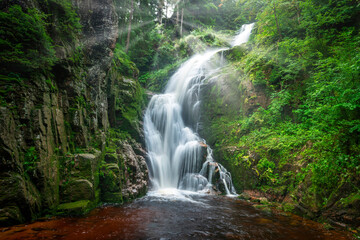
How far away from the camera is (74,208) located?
4.39 m

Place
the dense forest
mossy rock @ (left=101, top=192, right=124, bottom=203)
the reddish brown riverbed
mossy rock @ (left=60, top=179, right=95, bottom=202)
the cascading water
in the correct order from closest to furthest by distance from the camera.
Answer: the reddish brown riverbed < the dense forest < mossy rock @ (left=60, top=179, right=95, bottom=202) < mossy rock @ (left=101, top=192, right=124, bottom=203) < the cascading water

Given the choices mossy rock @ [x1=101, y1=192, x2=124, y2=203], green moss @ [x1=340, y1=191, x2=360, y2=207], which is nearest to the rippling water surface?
mossy rock @ [x1=101, y1=192, x2=124, y2=203]

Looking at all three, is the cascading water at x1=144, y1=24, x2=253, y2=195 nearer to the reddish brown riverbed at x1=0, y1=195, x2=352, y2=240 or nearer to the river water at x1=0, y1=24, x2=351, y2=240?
the river water at x1=0, y1=24, x2=351, y2=240

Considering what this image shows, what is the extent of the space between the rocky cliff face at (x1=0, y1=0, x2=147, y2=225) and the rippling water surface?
1.67 feet

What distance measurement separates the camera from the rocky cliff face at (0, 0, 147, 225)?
12.1 feet

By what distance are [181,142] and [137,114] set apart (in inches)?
137

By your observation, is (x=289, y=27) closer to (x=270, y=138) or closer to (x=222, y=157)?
(x=270, y=138)

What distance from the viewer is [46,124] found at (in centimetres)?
459

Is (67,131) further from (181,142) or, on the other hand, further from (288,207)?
(288,207)

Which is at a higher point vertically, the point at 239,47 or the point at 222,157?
the point at 239,47

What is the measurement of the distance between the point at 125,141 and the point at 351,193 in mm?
8398

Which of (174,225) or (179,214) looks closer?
(174,225)

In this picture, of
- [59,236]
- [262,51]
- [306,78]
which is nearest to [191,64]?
[262,51]

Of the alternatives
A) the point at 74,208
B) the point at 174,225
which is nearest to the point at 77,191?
the point at 74,208
